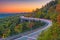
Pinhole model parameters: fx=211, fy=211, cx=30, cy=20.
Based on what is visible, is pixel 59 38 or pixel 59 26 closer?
pixel 59 38

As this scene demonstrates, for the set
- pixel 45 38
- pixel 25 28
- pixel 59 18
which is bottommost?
pixel 25 28

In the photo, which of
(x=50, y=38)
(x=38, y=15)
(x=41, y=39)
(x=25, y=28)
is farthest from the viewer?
(x=38, y=15)

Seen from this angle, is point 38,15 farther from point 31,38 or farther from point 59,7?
point 59,7

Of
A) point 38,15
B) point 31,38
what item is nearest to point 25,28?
point 31,38

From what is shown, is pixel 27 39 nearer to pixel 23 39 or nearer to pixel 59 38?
pixel 23 39

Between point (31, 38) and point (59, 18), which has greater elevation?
point (59, 18)

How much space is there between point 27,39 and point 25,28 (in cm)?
910

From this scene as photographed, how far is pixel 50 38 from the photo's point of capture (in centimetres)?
941

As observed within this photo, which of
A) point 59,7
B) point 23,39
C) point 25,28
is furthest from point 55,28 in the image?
point 25,28

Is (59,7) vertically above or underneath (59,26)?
above

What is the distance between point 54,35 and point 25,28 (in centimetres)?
1281

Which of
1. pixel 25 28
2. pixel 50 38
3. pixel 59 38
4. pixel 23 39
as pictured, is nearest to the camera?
pixel 59 38

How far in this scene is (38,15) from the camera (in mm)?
33281

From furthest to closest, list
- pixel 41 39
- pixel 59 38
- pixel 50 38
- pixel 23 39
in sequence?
pixel 23 39
pixel 41 39
pixel 50 38
pixel 59 38
